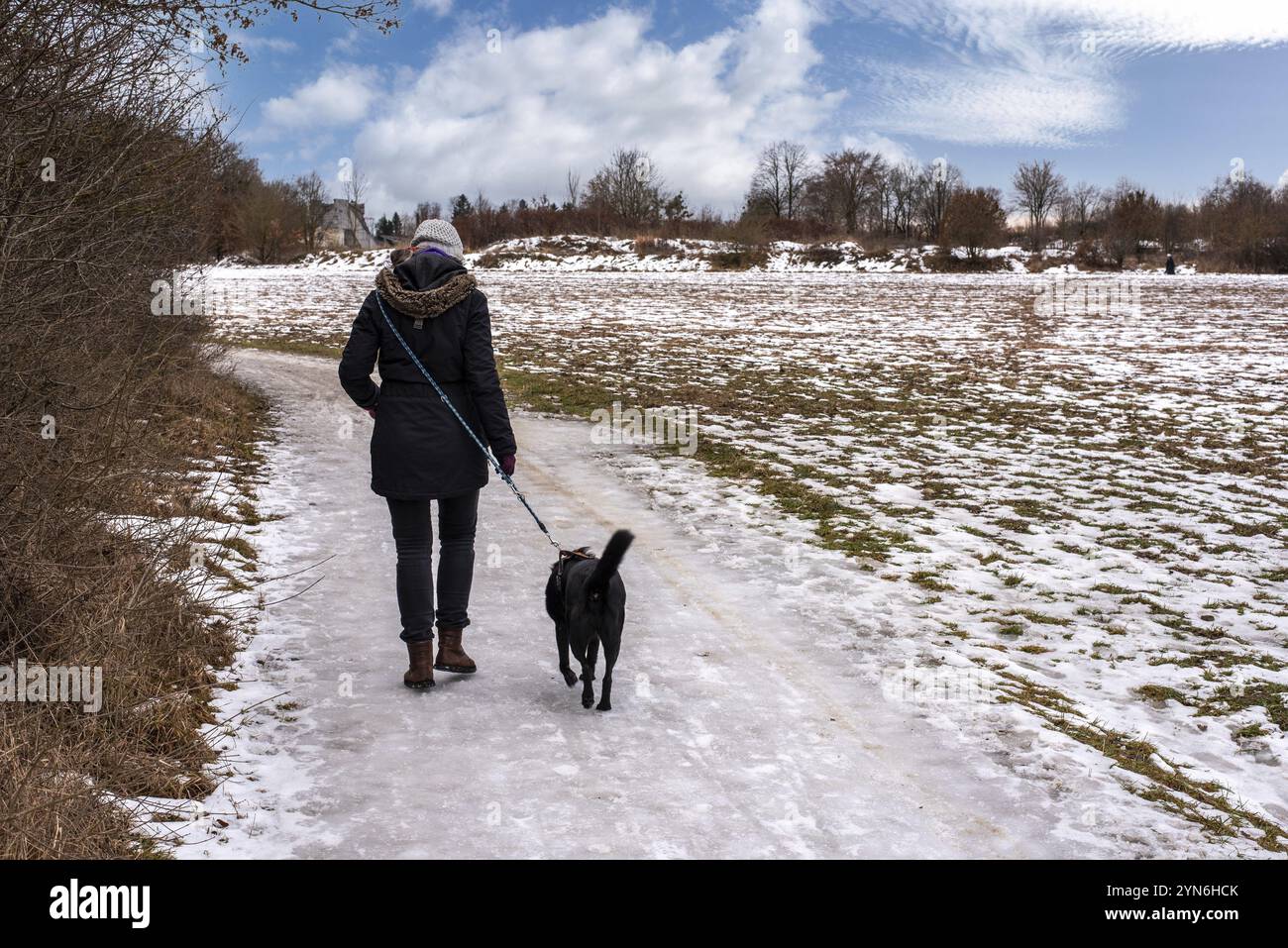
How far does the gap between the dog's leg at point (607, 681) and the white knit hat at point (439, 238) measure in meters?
2.23

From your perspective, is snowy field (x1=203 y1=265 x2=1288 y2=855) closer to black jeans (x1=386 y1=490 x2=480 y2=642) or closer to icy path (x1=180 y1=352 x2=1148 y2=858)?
icy path (x1=180 y1=352 x2=1148 y2=858)

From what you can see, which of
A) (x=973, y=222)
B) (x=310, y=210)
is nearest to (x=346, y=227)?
(x=310, y=210)

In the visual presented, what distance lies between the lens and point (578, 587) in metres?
4.96

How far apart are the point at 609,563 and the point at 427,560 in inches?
44.6

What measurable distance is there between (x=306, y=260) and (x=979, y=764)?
66685mm

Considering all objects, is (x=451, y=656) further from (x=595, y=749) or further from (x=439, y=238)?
(x=439, y=238)

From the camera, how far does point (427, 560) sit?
5.23 m

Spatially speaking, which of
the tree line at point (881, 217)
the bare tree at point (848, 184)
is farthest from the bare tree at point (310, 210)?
the bare tree at point (848, 184)

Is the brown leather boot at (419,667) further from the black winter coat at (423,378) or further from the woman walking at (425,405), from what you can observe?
the black winter coat at (423,378)

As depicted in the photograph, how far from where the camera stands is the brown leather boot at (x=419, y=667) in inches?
207
